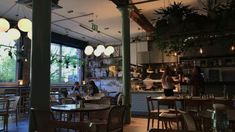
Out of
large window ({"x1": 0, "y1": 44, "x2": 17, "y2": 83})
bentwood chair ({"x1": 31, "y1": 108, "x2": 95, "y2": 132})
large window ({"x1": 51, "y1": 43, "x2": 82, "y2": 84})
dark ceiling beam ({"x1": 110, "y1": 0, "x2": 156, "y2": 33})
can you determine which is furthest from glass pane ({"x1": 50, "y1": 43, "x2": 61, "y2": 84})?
bentwood chair ({"x1": 31, "y1": 108, "x2": 95, "y2": 132})

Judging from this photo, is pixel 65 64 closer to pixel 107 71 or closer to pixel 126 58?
pixel 107 71

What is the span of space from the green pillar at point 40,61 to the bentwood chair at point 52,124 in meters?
0.61

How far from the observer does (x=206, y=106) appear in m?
4.81

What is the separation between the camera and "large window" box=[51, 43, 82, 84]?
12.7 meters

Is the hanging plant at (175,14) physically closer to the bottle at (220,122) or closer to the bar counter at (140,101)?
the bottle at (220,122)

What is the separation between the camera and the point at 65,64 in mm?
13156

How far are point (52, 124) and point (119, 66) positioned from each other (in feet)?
38.1

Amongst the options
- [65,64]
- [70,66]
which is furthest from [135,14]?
[70,66]

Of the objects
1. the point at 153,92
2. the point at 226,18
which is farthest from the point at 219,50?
the point at 226,18

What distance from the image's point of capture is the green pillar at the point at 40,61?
340 centimetres

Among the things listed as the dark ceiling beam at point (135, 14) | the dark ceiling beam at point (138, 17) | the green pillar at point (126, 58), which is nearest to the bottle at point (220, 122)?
the dark ceiling beam at point (135, 14)

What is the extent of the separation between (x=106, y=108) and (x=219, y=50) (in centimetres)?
698

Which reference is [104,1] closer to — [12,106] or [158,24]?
[12,106]

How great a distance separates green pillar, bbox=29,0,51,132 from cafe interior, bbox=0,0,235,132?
0.04 ft
